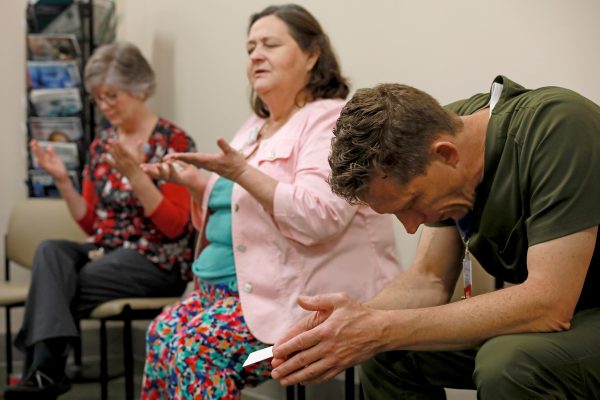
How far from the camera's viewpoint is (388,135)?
5.25ft

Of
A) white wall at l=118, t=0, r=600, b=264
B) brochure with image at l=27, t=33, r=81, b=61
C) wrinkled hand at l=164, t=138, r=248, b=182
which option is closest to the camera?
wrinkled hand at l=164, t=138, r=248, b=182

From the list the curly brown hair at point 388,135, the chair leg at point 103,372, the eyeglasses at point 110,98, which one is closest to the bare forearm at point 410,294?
the curly brown hair at point 388,135

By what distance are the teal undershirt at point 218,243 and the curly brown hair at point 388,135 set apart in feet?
3.17

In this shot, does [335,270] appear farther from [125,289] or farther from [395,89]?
[125,289]

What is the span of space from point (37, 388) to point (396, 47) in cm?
169

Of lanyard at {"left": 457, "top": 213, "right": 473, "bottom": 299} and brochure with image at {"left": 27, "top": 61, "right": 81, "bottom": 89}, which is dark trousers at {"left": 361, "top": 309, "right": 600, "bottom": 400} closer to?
lanyard at {"left": 457, "top": 213, "right": 473, "bottom": 299}

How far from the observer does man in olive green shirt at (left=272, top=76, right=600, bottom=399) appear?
5.00 ft

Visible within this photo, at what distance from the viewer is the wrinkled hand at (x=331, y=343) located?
162cm

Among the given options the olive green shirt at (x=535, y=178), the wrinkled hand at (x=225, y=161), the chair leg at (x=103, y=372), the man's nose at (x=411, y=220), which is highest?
the olive green shirt at (x=535, y=178)

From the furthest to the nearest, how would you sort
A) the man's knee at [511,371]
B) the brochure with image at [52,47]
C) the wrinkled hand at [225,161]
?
1. the brochure with image at [52,47]
2. the wrinkled hand at [225,161]
3. the man's knee at [511,371]

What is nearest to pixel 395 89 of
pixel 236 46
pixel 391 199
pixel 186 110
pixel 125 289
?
pixel 391 199

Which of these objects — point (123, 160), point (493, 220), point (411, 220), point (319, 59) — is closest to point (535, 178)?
point (493, 220)

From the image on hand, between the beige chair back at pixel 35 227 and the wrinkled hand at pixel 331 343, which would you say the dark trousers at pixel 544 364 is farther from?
the beige chair back at pixel 35 227

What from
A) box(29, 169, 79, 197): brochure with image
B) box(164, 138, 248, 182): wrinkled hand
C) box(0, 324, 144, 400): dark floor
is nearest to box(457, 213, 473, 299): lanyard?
box(164, 138, 248, 182): wrinkled hand
